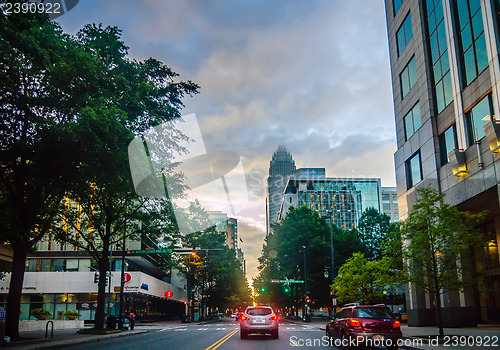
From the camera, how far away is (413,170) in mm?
36094

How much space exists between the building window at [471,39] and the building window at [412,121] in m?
6.98

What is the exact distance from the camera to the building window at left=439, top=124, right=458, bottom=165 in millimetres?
29627

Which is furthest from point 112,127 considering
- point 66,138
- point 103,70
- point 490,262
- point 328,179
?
point 328,179

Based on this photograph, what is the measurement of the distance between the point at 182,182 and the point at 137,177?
8090mm

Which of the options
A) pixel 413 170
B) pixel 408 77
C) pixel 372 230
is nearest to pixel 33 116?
pixel 413 170

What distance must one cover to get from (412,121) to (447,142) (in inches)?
244

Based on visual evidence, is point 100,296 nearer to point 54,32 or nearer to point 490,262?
point 54,32

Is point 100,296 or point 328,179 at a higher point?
point 328,179

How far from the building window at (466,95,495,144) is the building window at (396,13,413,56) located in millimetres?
12312

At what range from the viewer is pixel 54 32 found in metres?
19.3

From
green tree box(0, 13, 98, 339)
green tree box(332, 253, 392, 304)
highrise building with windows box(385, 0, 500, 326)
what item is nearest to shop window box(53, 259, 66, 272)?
green tree box(332, 253, 392, 304)

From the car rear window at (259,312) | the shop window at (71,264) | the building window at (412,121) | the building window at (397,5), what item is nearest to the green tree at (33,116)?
the car rear window at (259,312)

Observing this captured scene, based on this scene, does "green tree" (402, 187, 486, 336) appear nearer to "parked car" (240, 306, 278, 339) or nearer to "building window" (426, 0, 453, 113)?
"parked car" (240, 306, 278, 339)

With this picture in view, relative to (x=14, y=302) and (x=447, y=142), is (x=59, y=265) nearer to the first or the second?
(x=14, y=302)
